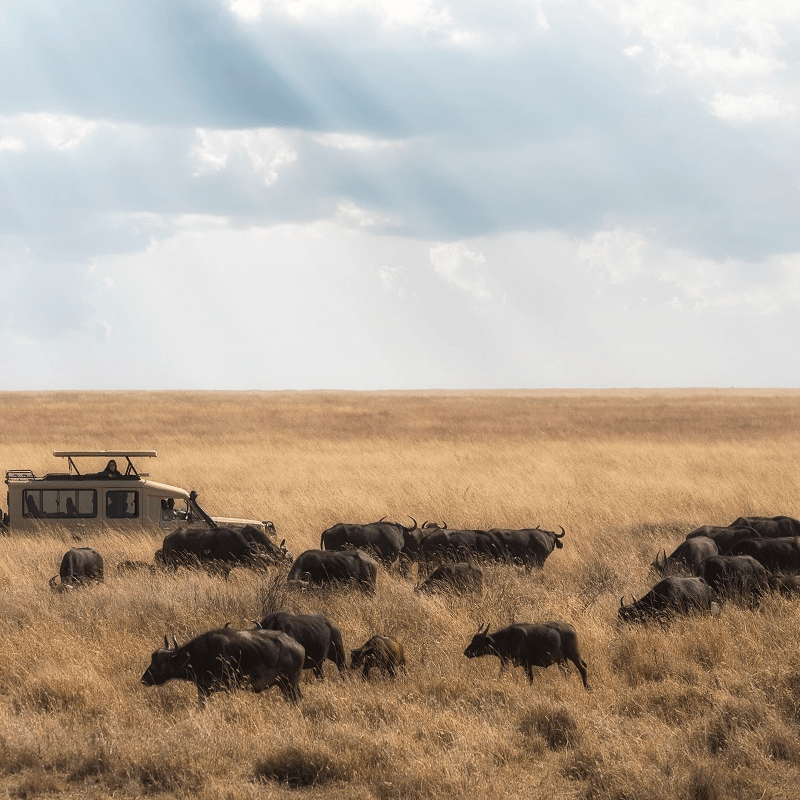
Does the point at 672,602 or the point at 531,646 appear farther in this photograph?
the point at 672,602

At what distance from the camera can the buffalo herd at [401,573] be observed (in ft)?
29.3

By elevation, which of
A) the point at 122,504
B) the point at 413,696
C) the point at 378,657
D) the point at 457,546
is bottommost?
the point at 413,696

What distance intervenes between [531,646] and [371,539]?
626 cm

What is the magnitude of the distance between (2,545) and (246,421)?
136 feet

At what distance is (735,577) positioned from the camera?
12.2m

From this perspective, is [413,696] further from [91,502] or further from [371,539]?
[91,502]

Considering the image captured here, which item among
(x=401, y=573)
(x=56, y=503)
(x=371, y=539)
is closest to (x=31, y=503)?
(x=56, y=503)

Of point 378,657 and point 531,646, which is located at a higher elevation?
point 531,646

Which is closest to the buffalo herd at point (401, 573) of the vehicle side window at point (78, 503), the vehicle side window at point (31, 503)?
the vehicle side window at point (78, 503)

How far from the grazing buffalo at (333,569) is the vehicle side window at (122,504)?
5.65 metres

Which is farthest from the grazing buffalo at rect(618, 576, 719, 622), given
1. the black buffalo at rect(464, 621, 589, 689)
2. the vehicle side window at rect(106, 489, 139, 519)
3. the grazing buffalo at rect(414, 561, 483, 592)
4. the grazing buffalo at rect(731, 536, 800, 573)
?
the vehicle side window at rect(106, 489, 139, 519)

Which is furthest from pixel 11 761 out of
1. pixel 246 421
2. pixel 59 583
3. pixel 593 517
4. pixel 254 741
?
pixel 246 421

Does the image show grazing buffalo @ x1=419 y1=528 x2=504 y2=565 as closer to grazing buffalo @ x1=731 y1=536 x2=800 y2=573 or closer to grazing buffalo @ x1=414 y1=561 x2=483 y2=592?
grazing buffalo @ x1=414 y1=561 x2=483 y2=592

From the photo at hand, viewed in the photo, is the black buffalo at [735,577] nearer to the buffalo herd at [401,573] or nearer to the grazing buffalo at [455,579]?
the buffalo herd at [401,573]
